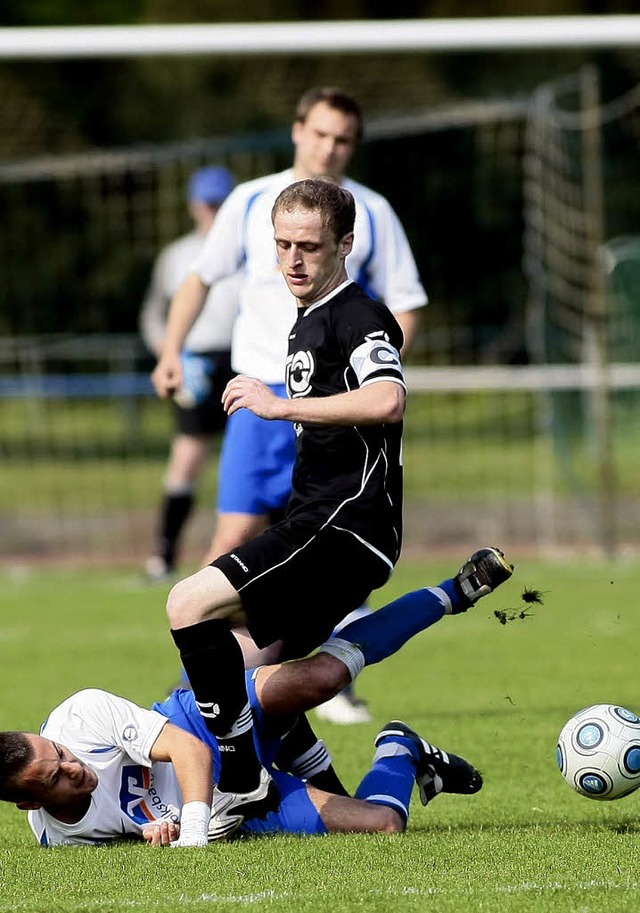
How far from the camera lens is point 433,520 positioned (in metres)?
15.8

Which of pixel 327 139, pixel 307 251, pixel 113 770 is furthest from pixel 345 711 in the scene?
pixel 307 251

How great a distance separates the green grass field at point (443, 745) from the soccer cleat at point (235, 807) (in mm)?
102

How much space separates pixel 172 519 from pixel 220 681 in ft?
21.7

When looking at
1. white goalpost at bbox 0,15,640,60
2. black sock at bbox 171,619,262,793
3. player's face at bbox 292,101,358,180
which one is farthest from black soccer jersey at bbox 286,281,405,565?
white goalpost at bbox 0,15,640,60

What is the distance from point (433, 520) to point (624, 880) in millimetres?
11596

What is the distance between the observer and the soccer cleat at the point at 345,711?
7020 mm

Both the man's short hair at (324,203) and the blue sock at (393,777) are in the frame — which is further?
the blue sock at (393,777)

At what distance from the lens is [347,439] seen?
16.4 ft

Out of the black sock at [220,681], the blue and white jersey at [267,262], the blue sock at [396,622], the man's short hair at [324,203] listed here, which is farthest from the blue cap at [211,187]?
the black sock at [220,681]

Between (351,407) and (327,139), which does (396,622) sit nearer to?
(351,407)

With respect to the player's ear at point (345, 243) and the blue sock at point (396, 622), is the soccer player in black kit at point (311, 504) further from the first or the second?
the blue sock at point (396, 622)

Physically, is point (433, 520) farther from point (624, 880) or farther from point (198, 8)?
point (198, 8)

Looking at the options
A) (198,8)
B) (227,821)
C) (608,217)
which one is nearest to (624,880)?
(227,821)

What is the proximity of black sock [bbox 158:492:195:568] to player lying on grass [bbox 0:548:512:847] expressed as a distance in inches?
240
